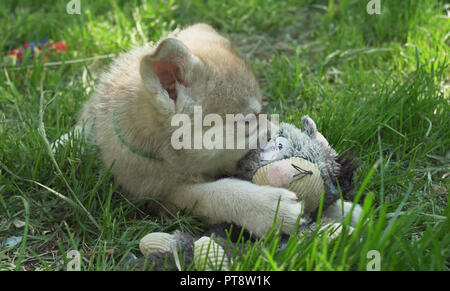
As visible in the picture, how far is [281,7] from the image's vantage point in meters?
4.52

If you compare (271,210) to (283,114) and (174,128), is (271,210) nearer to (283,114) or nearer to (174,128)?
(174,128)

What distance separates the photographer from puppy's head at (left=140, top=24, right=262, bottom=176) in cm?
211

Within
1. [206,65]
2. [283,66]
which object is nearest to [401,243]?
[206,65]

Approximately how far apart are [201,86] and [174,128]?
224 millimetres

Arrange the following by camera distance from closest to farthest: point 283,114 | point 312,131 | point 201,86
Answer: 1. point 201,86
2. point 312,131
3. point 283,114

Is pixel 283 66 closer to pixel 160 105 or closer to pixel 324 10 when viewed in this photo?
pixel 324 10

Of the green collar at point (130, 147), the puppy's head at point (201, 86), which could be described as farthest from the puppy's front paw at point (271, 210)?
the green collar at point (130, 147)

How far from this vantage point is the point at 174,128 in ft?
7.34

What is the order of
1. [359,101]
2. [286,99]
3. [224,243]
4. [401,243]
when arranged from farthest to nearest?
[286,99] < [359,101] < [224,243] < [401,243]

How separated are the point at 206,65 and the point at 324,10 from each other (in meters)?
2.73

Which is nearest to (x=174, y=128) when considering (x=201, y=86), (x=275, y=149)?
(x=201, y=86)

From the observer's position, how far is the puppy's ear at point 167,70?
2.05 m

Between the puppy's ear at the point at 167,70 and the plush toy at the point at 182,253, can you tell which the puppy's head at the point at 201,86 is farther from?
the plush toy at the point at 182,253

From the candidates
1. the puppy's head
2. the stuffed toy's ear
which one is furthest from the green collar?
the stuffed toy's ear
